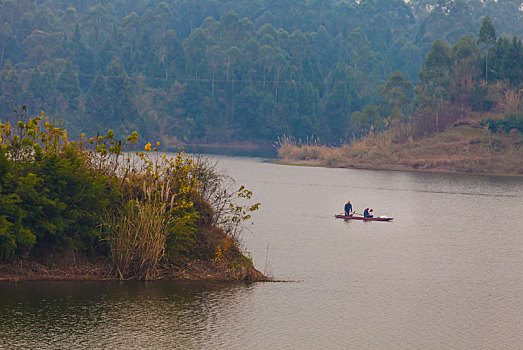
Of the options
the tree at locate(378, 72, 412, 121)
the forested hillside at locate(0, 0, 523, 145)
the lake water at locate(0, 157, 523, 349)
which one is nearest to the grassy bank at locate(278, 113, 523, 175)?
the tree at locate(378, 72, 412, 121)

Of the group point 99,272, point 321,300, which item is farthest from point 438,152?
point 99,272

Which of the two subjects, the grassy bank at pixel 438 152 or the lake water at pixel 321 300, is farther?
the grassy bank at pixel 438 152

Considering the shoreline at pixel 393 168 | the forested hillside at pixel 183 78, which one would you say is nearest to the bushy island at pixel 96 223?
the shoreline at pixel 393 168

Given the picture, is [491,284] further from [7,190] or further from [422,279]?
[7,190]

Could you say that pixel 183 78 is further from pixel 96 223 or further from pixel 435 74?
pixel 96 223

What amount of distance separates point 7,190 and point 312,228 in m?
23.4

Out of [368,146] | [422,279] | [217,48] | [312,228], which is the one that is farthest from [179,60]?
[422,279]

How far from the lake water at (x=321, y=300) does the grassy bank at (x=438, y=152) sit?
45.6 meters

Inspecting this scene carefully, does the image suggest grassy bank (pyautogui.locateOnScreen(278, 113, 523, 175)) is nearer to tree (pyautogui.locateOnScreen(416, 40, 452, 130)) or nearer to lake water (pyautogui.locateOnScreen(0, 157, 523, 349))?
tree (pyautogui.locateOnScreen(416, 40, 452, 130))

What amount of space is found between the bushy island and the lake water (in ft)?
2.69

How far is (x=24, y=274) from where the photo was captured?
85.6 feet

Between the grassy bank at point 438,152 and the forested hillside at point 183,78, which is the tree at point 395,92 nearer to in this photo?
the forested hillside at point 183,78

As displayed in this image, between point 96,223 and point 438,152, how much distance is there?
Answer: 76.7 m

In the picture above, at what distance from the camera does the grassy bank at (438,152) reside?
92.6 m
